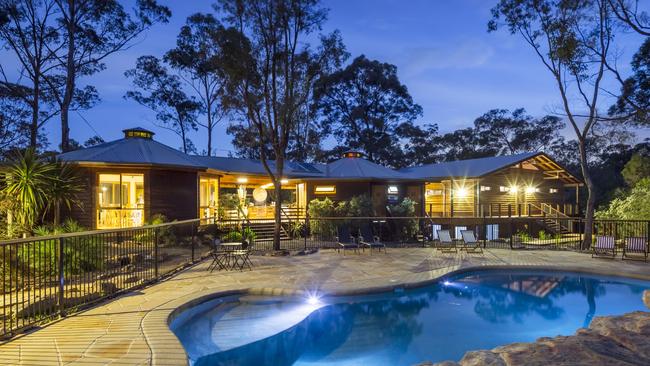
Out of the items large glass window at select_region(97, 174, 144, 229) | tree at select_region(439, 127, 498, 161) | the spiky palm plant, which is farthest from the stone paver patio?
tree at select_region(439, 127, 498, 161)

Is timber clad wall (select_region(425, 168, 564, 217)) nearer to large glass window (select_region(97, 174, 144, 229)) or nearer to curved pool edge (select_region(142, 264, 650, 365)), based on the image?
curved pool edge (select_region(142, 264, 650, 365))

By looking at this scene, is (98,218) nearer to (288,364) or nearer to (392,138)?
(288,364)

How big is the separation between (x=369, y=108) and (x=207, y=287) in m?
30.9

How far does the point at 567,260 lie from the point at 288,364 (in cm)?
958

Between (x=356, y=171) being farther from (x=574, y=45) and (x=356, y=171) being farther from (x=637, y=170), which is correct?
(x=637, y=170)

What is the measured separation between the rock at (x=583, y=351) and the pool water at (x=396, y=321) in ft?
5.89

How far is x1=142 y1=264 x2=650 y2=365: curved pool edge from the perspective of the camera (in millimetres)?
4000

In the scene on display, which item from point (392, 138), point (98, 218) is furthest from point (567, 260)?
point (392, 138)

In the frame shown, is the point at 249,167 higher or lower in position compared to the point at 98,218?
higher

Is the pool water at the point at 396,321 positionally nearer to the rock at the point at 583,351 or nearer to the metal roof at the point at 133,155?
the rock at the point at 583,351

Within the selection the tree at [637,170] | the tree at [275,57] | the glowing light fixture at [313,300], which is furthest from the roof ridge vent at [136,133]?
the tree at [637,170]

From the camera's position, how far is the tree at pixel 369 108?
34.9 m

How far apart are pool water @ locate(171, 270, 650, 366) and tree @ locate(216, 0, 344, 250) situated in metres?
5.42

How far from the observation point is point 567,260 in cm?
1054
